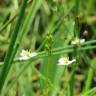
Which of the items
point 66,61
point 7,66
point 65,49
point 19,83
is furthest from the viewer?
point 19,83

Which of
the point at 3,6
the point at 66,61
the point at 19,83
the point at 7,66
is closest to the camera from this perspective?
the point at 7,66

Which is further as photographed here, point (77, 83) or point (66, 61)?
point (77, 83)

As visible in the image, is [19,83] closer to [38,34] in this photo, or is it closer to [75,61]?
[75,61]

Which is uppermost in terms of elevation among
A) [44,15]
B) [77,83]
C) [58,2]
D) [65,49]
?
[44,15]

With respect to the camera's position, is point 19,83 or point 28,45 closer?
point 19,83

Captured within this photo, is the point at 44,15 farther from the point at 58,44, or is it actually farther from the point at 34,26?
the point at 58,44

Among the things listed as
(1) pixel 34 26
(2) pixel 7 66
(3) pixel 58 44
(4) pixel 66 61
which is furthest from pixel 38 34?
(2) pixel 7 66

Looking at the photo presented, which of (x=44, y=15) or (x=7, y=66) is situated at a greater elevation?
(x=44, y=15)

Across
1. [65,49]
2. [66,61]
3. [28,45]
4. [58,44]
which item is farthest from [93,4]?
[66,61]

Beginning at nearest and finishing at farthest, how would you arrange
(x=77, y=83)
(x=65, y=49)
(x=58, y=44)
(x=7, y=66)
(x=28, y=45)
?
(x=7, y=66) → (x=65, y=49) → (x=58, y=44) → (x=77, y=83) → (x=28, y=45)
